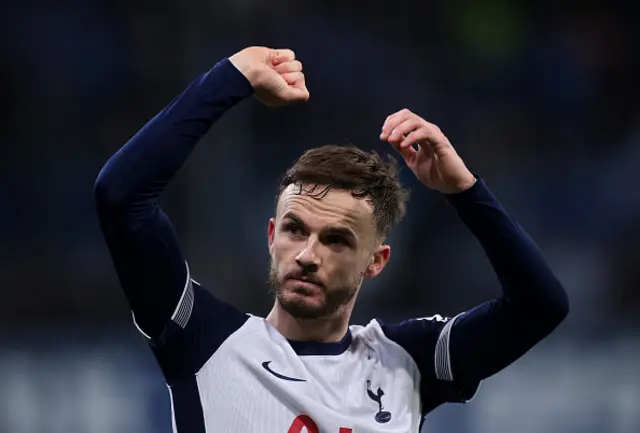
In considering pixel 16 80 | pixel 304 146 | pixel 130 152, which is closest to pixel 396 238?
pixel 304 146

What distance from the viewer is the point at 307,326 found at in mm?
2879

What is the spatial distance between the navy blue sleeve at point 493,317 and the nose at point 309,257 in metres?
0.40

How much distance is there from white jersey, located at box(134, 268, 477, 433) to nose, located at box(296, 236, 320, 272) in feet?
0.83

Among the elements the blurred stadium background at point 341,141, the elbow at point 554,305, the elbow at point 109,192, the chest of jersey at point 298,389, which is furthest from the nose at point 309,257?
the blurred stadium background at point 341,141

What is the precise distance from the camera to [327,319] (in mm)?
2877

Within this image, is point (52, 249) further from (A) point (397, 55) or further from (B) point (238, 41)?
(A) point (397, 55)

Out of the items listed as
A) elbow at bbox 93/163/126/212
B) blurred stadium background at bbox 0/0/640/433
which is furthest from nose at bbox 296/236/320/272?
blurred stadium background at bbox 0/0/640/433

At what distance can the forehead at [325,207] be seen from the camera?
2754 millimetres

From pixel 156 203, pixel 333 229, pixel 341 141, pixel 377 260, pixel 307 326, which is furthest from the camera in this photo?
pixel 341 141

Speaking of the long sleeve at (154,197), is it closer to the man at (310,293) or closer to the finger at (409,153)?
the man at (310,293)

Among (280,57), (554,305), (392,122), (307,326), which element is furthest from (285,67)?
(554,305)

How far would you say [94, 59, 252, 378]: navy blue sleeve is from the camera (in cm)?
242

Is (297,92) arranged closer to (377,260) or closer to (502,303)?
(377,260)

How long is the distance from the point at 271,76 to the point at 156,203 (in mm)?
423
